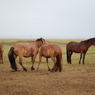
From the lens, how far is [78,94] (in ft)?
25.1

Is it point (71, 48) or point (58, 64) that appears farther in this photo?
point (71, 48)

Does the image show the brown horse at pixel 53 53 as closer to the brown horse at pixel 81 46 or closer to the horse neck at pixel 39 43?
the horse neck at pixel 39 43

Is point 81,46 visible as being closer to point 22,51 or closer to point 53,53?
point 53,53

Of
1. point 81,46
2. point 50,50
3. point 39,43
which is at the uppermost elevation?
point 39,43

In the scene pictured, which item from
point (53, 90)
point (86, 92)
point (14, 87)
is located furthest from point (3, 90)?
point (86, 92)

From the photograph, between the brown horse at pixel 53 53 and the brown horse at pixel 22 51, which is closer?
the brown horse at pixel 53 53

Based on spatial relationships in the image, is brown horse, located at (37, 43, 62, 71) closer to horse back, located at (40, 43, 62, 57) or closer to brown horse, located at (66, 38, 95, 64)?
horse back, located at (40, 43, 62, 57)

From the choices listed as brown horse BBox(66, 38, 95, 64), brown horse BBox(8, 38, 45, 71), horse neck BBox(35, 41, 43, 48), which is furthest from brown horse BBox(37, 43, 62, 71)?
brown horse BBox(66, 38, 95, 64)

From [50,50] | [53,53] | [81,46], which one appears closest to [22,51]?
[50,50]

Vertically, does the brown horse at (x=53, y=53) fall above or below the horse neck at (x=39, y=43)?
below

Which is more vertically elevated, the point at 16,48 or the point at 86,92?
the point at 16,48

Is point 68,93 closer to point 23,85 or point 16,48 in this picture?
point 23,85

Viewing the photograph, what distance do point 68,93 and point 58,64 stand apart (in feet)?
17.6

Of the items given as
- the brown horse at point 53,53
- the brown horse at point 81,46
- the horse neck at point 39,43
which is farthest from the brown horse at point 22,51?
the brown horse at point 81,46
